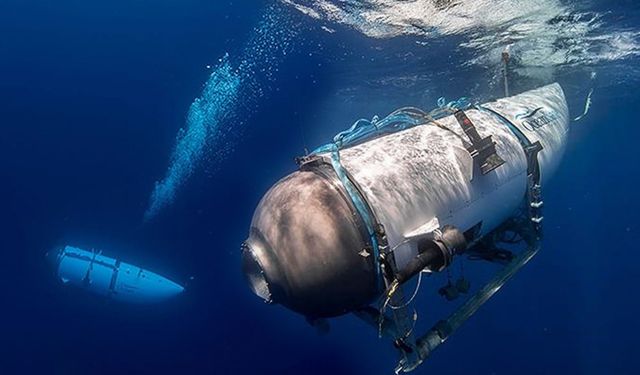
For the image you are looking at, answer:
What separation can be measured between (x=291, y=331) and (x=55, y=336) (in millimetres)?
13220

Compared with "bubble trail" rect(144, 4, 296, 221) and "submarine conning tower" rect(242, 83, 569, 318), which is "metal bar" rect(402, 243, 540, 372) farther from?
"bubble trail" rect(144, 4, 296, 221)

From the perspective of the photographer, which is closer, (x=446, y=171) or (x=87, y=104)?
(x=446, y=171)

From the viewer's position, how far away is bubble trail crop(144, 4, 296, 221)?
13669mm

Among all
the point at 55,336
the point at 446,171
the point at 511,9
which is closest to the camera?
the point at 446,171

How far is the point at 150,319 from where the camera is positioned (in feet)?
73.8

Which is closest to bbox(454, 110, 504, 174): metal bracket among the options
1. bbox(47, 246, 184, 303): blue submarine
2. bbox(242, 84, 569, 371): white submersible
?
bbox(242, 84, 569, 371): white submersible

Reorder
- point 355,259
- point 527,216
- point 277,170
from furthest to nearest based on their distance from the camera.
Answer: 1. point 277,170
2. point 527,216
3. point 355,259

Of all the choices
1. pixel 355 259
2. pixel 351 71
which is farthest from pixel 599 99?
Result: pixel 355 259

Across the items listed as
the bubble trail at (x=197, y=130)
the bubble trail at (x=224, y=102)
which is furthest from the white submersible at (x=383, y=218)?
the bubble trail at (x=197, y=130)

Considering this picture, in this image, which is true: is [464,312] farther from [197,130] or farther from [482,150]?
[197,130]

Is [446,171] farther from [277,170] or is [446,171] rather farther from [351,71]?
[277,170]

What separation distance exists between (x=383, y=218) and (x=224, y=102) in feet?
63.6

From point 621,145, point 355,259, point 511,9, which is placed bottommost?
point 355,259

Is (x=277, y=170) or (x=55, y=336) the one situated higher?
(x=277, y=170)
